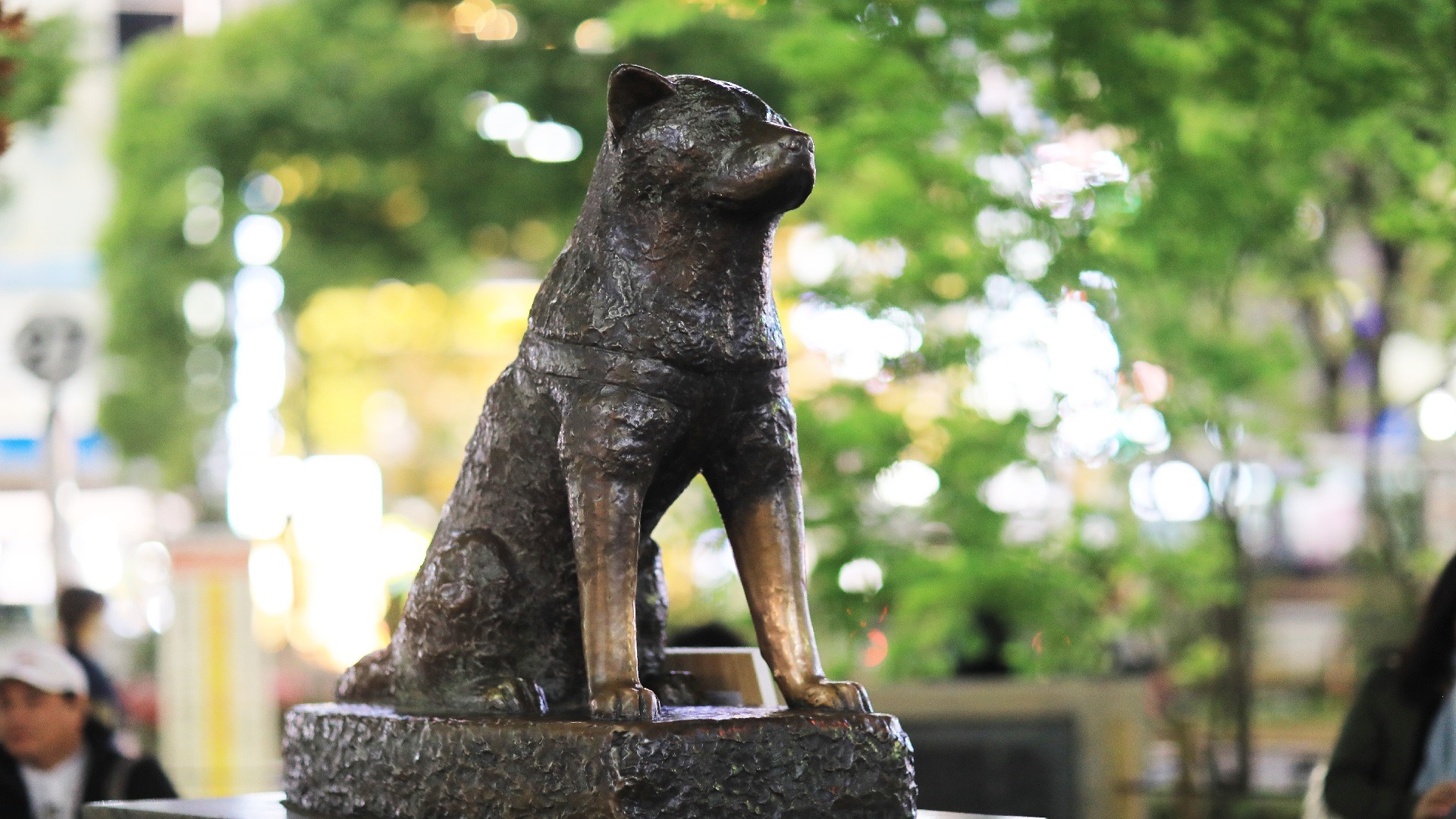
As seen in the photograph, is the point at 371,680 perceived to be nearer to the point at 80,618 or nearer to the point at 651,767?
the point at 651,767

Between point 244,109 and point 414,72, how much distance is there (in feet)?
6.71

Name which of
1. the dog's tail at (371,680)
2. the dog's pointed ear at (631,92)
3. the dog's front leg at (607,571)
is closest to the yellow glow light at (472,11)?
the dog's tail at (371,680)

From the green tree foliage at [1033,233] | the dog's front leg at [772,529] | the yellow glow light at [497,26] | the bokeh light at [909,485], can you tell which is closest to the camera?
the dog's front leg at [772,529]

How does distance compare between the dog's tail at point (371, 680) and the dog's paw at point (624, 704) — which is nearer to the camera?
the dog's paw at point (624, 704)

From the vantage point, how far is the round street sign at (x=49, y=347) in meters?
8.14

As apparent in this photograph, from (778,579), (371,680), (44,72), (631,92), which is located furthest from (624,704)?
(44,72)

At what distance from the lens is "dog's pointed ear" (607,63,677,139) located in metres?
2.08

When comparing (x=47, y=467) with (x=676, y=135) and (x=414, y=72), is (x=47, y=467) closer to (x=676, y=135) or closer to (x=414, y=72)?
(x=414, y=72)

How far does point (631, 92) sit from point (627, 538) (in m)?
0.60

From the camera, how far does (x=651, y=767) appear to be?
190 centimetres

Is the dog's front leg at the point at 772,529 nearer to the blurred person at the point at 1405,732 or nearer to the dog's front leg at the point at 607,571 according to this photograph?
the dog's front leg at the point at 607,571

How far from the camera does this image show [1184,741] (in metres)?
7.86

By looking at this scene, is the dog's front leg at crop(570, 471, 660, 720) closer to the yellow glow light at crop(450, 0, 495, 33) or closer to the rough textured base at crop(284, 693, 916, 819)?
the rough textured base at crop(284, 693, 916, 819)

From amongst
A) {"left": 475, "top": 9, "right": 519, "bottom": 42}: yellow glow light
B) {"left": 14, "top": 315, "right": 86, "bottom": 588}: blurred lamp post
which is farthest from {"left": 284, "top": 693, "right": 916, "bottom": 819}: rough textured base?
{"left": 475, "top": 9, "right": 519, "bottom": 42}: yellow glow light
